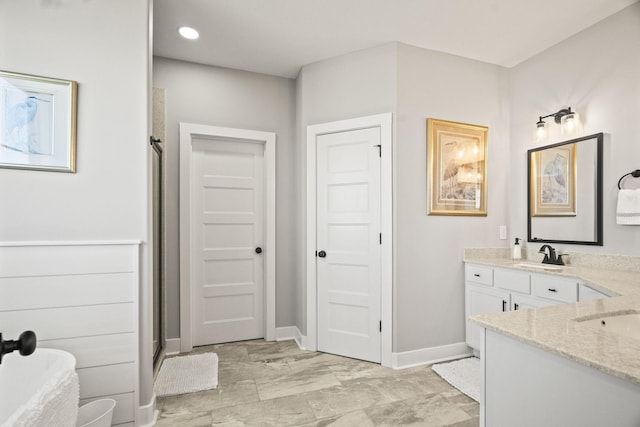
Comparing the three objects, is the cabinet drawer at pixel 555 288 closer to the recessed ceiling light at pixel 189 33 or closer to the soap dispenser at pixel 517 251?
the soap dispenser at pixel 517 251

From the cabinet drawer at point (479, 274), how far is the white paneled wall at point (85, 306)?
264 centimetres

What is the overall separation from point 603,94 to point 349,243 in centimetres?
232

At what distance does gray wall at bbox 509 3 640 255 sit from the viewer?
231cm

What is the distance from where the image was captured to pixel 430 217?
2.86 meters

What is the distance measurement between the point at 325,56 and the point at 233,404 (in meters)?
2.96

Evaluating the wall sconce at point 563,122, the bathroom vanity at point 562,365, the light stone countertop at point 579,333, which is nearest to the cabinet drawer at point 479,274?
the light stone countertop at point 579,333

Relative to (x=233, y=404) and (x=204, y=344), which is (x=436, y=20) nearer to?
(x=233, y=404)

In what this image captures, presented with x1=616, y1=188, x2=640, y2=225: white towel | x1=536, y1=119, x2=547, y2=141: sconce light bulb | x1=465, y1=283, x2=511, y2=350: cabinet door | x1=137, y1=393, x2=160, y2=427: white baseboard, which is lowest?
x1=137, y1=393, x2=160, y2=427: white baseboard

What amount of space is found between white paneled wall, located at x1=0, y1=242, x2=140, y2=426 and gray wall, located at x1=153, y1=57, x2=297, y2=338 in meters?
1.17

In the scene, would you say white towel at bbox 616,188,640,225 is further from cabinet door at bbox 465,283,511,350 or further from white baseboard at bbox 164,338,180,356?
white baseboard at bbox 164,338,180,356

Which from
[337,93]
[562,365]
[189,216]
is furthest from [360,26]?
Result: [562,365]

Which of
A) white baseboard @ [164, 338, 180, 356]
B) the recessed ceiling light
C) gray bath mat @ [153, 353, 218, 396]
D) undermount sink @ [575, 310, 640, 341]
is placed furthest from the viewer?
white baseboard @ [164, 338, 180, 356]

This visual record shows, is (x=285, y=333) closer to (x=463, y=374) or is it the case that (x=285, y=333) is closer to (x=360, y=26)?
(x=463, y=374)

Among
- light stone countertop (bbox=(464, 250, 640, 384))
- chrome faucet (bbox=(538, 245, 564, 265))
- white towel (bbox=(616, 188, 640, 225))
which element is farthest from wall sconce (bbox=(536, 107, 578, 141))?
light stone countertop (bbox=(464, 250, 640, 384))
